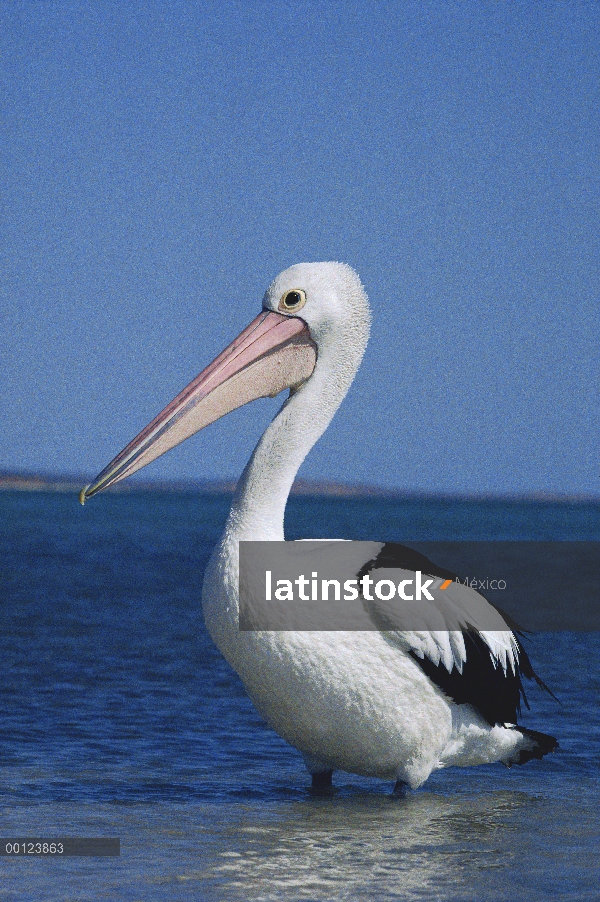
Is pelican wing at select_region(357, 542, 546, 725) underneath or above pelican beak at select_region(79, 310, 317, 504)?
underneath

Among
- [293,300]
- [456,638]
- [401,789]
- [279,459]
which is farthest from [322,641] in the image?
[293,300]

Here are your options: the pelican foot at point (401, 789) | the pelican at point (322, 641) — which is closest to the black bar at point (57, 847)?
the pelican at point (322, 641)

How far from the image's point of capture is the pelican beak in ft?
17.9

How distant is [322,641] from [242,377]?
4.04ft

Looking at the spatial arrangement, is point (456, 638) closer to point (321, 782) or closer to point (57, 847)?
point (321, 782)

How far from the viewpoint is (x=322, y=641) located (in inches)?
194

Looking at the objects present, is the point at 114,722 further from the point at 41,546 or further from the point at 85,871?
the point at 41,546

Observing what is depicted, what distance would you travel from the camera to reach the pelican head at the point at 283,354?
5438 millimetres

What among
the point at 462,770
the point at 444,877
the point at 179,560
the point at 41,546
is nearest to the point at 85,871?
the point at 444,877

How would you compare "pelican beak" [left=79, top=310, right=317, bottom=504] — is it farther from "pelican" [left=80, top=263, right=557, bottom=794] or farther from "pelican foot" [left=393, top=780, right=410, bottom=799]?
"pelican foot" [left=393, top=780, right=410, bottom=799]

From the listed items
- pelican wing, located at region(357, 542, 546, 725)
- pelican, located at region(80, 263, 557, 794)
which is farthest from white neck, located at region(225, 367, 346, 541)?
pelican wing, located at region(357, 542, 546, 725)

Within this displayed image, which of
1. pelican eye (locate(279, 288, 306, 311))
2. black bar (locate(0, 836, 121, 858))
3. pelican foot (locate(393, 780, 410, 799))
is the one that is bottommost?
black bar (locate(0, 836, 121, 858))

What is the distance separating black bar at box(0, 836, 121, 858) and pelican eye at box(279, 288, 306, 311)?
2.22 meters

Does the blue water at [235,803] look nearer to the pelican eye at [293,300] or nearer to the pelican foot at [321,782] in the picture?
the pelican foot at [321,782]
